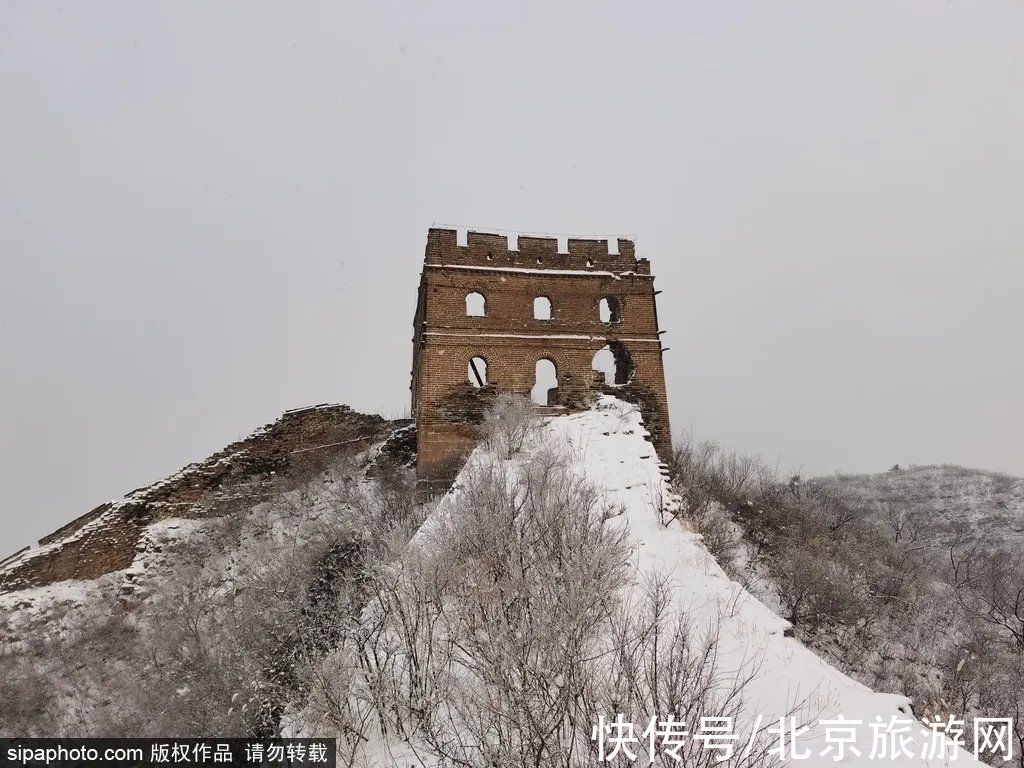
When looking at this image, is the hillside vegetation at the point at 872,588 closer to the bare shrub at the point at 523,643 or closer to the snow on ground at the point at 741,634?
the snow on ground at the point at 741,634

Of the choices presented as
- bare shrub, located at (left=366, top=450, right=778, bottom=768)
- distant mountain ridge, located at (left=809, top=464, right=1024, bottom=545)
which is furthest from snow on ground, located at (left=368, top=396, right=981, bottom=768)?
distant mountain ridge, located at (left=809, top=464, right=1024, bottom=545)

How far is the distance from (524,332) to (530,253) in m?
2.23

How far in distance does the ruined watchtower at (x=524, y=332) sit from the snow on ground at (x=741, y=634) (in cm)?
300

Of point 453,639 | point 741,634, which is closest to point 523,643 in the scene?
point 453,639

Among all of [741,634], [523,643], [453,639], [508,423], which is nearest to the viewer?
[523,643]

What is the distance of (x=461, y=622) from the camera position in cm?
463

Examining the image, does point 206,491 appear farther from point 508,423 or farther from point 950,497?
point 950,497

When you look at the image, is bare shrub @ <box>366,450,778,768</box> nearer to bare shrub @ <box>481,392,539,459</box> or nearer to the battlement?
bare shrub @ <box>481,392,539,459</box>

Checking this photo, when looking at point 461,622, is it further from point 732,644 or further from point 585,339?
point 585,339

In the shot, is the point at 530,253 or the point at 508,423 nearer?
the point at 508,423

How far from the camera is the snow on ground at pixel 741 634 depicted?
4699mm

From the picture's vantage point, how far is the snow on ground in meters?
4.70

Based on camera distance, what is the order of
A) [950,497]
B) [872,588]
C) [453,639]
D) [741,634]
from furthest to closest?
Answer: [950,497], [872,588], [741,634], [453,639]

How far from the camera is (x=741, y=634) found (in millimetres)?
6176
